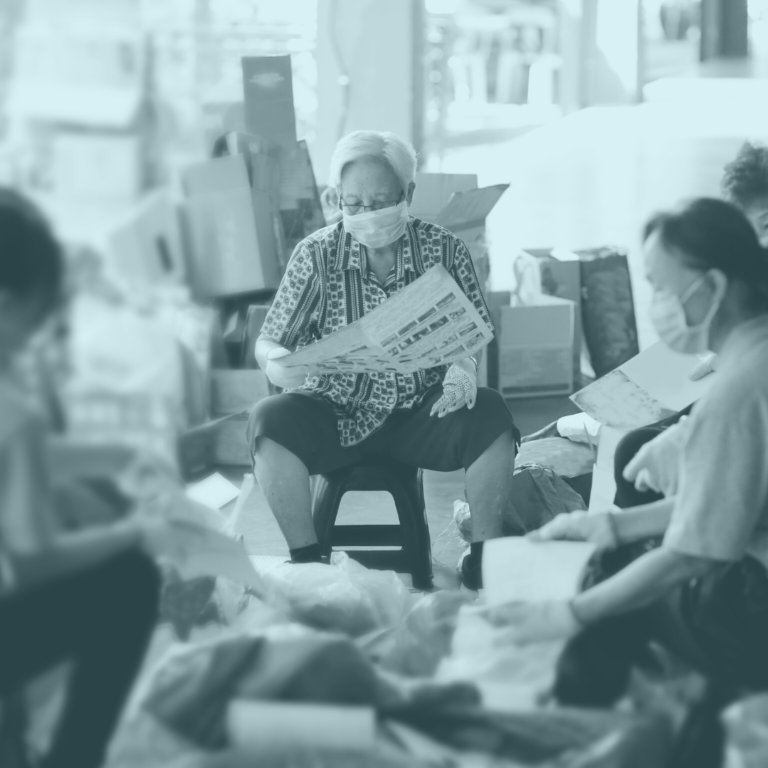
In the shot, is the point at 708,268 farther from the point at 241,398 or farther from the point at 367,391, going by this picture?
the point at 241,398

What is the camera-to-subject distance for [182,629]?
1560 mm

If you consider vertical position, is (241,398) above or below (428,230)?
below

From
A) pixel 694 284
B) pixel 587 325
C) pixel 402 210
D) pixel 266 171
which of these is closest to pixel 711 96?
pixel 587 325

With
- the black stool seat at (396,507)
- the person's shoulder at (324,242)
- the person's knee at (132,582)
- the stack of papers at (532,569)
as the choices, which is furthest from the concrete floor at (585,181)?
the person's knee at (132,582)

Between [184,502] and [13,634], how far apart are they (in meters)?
0.26

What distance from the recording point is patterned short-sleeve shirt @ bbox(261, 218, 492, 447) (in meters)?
2.33

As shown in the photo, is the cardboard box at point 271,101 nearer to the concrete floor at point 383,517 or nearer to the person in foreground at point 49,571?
the concrete floor at point 383,517

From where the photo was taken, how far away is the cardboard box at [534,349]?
390cm

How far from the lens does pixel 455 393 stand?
2266 mm

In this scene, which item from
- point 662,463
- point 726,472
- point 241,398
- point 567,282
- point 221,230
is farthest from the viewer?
point 567,282

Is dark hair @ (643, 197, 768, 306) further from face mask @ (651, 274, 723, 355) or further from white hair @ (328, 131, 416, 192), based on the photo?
white hair @ (328, 131, 416, 192)

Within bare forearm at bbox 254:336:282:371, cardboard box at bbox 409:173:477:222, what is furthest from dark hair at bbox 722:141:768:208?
cardboard box at bbox 409:173:477:222

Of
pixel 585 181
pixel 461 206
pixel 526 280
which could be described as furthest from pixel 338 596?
pixel 585 181

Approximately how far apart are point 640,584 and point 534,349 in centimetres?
273
